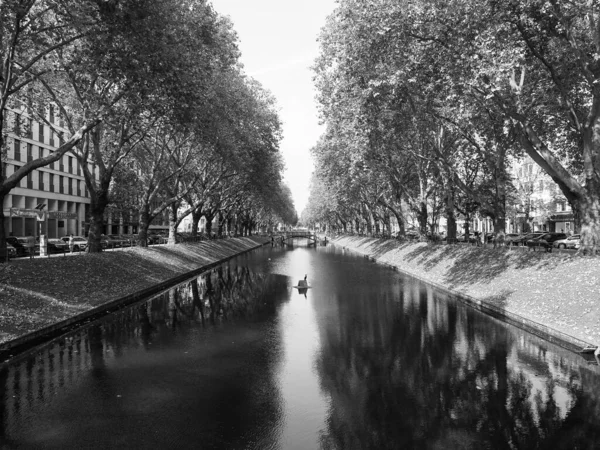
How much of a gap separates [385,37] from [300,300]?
10.0 m

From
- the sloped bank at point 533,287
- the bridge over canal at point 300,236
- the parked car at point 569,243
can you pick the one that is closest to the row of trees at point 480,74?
the sloped bank at point 533,287

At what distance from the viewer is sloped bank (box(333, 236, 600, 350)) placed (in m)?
11.0

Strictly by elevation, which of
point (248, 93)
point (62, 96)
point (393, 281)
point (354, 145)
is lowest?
point (393, 281)

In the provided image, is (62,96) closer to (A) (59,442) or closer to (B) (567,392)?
(A) (59,442)

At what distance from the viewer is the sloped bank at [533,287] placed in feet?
36.2

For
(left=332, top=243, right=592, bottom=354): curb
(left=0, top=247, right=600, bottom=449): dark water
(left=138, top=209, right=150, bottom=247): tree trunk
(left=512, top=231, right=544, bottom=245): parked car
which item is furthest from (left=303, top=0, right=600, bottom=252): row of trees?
(left=512, top=231, right=544, bottom=245): parked car

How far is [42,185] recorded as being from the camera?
52.1m

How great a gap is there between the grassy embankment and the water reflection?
4.01 ft

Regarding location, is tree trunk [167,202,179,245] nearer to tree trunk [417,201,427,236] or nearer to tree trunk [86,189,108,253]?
tree trunk [86,189,108,253]

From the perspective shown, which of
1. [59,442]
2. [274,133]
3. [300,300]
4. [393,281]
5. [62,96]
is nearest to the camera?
[59,442]

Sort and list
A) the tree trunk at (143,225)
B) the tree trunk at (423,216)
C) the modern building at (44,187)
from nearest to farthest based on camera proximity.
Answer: the tree trunk at (143,225) < the tree trunk at (423,216) < the modern building at (44,187)

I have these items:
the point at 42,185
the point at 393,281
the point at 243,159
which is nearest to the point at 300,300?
the point at 393,281

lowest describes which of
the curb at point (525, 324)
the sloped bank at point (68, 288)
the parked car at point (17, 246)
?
the curb at point (525, 324)

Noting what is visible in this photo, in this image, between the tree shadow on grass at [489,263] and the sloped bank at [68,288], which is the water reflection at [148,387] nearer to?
the sloped bank at [68,288]
